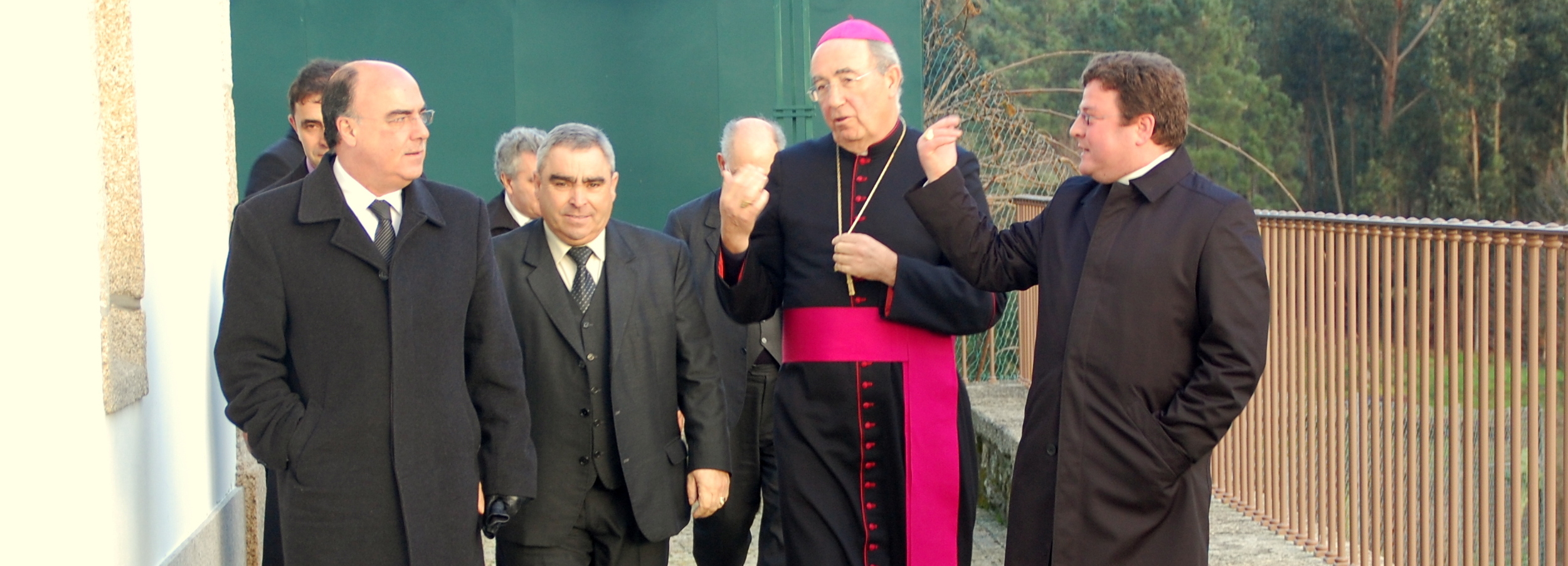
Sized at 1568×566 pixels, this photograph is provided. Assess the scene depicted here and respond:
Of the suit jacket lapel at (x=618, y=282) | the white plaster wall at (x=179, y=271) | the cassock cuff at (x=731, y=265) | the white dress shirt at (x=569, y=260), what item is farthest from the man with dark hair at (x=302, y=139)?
the cassock cuff at (x=731, y=265)

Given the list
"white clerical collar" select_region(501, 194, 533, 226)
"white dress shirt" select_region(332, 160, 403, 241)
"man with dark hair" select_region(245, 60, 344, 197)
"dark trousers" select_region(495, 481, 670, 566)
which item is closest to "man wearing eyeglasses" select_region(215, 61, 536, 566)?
"white dress shirt" select_region(332, 160, 403, 241)

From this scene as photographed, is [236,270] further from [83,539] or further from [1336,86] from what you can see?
[1336,86]

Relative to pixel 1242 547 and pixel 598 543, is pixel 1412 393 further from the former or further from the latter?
pixel 598 543

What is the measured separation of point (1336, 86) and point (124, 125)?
3668cm

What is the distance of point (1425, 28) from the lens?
110 feet

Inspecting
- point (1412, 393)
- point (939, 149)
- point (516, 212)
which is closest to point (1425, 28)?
point (516, 212)

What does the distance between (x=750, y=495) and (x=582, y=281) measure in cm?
162

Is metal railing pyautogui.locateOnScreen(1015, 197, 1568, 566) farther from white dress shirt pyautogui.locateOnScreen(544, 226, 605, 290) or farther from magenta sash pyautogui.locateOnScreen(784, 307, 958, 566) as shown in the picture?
white dress shirt pyautogui.locateOnScreen(544, 226, 605, 290)

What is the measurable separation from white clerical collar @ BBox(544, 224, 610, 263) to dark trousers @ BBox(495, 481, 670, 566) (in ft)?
1.98

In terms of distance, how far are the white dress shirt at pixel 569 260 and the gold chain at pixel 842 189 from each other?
2.22 ft

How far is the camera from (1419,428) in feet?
14.5

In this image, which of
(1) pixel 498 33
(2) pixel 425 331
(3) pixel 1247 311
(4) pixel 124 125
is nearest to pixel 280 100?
(1) pixel 498 33

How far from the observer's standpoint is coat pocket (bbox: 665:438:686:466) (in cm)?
422

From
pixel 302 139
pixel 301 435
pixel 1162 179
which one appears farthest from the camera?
pixel 302 139
